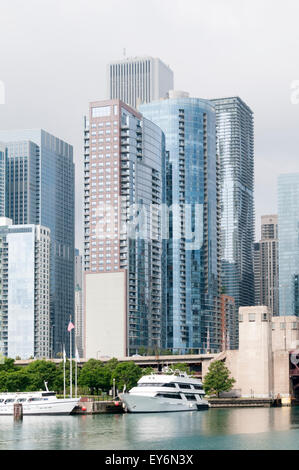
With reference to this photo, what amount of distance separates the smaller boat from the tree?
52616 millimetres

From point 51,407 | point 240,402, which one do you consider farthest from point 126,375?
point 51,407

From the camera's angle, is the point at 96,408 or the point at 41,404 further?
the point at 96,408

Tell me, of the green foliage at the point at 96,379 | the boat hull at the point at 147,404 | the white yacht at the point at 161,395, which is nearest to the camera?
the boat hull at the point at 147,404

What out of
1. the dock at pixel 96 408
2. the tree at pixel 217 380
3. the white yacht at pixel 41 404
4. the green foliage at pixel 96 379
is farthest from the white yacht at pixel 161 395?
the tree at pixel 217 380

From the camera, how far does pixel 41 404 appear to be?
120688mm

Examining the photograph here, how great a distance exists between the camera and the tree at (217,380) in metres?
170

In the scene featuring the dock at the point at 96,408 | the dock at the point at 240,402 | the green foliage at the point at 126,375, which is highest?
the green foliage at the point at 126,375

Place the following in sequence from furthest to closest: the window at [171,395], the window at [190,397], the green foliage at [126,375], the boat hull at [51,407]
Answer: the green foliage at [126,375], the window at [190,397], the window at [171,395], the boat hull at [51,407]

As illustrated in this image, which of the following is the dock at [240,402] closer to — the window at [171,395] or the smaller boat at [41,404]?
the window at [171,395]

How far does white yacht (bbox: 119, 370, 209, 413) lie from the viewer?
5037 inches

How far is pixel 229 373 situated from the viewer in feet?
577

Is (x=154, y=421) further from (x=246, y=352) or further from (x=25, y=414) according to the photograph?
(x=246, y=352)

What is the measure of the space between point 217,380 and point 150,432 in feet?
267

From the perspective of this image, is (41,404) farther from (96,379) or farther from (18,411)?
(96,379)
